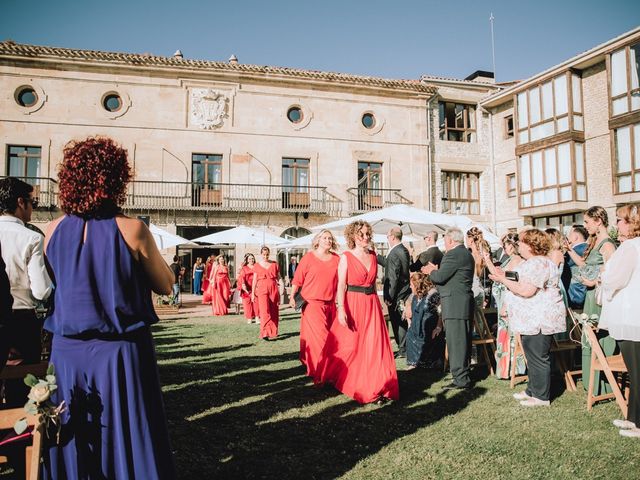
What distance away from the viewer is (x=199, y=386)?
19.6 feet

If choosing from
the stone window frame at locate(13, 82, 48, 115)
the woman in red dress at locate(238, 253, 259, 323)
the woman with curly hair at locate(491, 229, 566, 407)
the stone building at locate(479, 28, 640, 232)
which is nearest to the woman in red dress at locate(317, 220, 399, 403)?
the woman with curly hair at locate(491, 229, 566, 407)

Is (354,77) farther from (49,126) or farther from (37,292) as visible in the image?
(37,292)

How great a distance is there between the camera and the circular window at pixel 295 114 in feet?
77.9

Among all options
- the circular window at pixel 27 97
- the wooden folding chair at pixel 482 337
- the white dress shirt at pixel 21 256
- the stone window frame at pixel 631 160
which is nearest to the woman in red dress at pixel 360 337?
the wooden folding chair at pixel 482 337

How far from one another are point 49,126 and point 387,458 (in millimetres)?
22171

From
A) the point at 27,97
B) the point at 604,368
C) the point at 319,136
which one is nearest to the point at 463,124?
the point at 319,136

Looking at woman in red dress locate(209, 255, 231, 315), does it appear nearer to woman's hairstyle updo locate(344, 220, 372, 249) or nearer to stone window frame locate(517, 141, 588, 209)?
woman's hairstyle updo locate(344, 220, 372, 249)

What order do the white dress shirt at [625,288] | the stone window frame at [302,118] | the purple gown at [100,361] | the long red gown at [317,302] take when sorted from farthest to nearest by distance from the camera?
the stone window frame at [302,118] < the long red gown at [317,302] < the white dress shirt at [625,288] < the purple gown at [100,361]

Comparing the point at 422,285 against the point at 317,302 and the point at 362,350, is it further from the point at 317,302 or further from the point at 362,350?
the point at 362,350

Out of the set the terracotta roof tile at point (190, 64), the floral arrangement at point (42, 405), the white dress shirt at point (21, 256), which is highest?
the terracotta roof tile at point (190, 64)

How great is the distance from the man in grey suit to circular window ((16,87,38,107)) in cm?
2154

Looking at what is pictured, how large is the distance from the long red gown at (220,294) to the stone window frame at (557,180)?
1561 centimetres

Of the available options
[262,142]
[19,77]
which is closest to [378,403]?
[262,142]

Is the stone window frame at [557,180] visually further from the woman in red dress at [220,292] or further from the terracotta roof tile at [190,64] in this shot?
the woman in red dress at [220,292]
